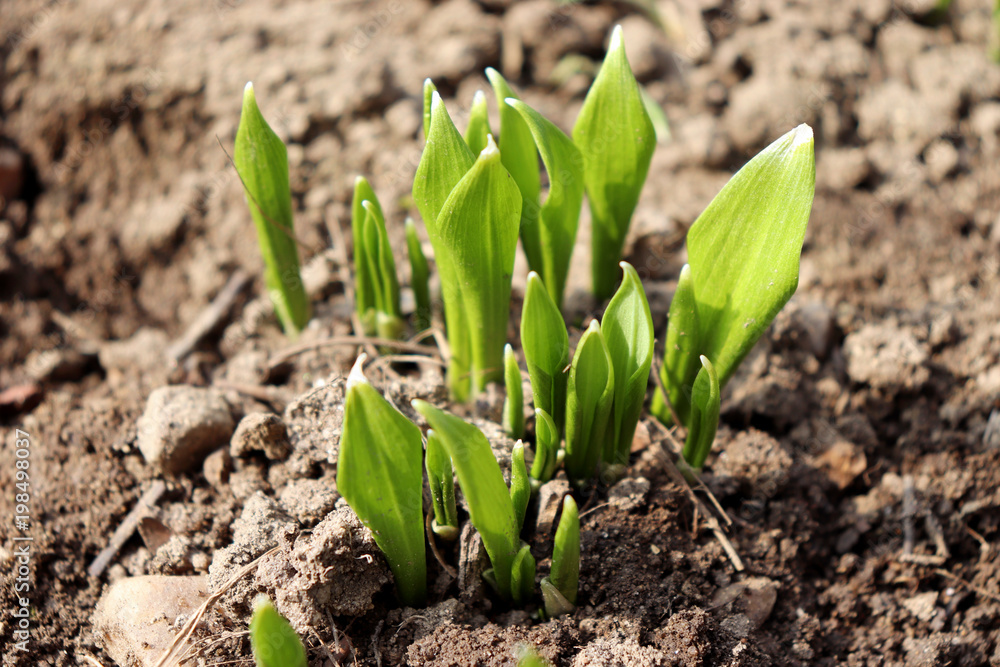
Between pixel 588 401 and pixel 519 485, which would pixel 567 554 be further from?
pixel 588 401

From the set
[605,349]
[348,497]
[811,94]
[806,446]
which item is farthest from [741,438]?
[811,94]

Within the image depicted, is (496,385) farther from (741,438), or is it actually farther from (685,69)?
(685,69)

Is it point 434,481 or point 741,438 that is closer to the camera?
point 434,481

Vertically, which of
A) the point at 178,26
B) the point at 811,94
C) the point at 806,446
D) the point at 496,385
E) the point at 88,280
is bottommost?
the point at 806,446

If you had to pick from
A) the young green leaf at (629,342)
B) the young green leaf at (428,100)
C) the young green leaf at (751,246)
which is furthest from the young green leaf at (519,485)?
the young green leaf at (428,100)

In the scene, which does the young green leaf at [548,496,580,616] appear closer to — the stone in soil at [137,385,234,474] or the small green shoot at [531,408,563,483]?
the small green shoot at [531,408,563,483]

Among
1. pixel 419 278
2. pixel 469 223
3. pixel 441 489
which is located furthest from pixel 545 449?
pixel 419 278
